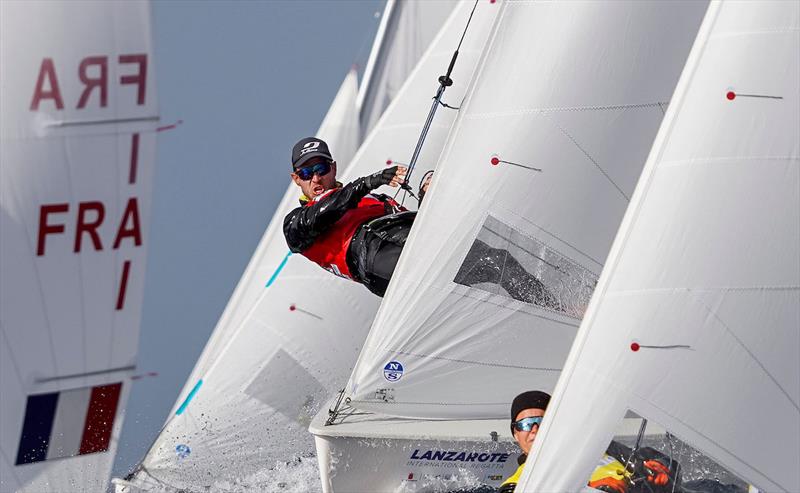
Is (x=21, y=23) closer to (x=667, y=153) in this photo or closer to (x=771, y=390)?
(x=667, y=153)

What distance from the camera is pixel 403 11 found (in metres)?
7.57

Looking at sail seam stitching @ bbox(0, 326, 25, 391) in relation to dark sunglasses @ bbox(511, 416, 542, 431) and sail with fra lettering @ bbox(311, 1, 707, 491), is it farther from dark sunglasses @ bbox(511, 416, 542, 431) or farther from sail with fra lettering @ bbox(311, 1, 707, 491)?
sail with fra lettering @ bbox(311, 1, 707, 491)

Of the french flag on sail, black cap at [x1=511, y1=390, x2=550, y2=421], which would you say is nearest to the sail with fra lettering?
black cap at [x1=511, y1=390, x2=550, y2=421]

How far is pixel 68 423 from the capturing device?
413 centimetres

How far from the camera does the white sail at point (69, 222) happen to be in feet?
12.6

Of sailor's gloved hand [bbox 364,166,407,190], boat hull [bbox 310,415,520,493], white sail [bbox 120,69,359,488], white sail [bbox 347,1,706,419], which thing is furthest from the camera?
white sail [bbox 120,69,359,488]

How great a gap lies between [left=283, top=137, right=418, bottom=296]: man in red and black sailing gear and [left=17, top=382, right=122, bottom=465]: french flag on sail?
1328 mm

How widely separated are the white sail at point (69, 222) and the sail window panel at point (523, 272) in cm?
143

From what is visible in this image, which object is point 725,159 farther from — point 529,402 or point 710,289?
point 529,402

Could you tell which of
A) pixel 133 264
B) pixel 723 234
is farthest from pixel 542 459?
pixel 133 264

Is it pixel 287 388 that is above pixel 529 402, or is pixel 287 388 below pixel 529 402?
below

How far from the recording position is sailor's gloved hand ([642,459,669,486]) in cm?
415

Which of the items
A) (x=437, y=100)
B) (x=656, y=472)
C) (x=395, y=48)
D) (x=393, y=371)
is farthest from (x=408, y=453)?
(x=395, y=48)

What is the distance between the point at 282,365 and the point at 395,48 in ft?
6.20
